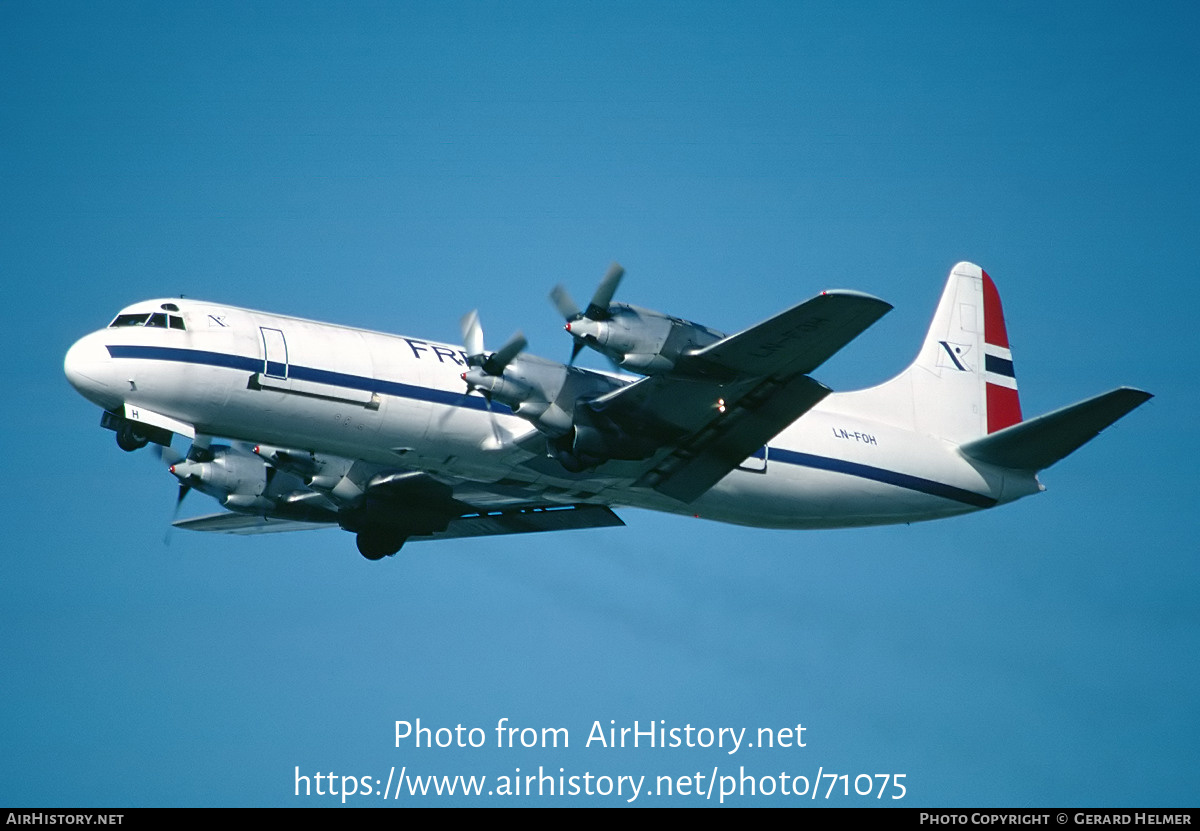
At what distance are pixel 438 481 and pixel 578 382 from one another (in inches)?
217

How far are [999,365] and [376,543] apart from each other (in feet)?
49.2

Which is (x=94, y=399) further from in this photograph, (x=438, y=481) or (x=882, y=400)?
(x=882, y=400)

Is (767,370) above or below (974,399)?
below

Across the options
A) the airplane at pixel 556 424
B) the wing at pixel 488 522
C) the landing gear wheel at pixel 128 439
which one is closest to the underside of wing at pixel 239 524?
the wing at pixel 488 522

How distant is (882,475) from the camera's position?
92.4ft

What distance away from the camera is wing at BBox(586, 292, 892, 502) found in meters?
22.8

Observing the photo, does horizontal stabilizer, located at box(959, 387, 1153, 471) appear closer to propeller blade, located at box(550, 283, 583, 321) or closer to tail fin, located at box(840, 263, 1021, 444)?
Answer: tail fin, located at box(840, 263, 1021, 444)

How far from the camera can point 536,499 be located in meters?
29.3

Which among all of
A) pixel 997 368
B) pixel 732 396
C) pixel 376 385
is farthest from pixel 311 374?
pixel 997 368

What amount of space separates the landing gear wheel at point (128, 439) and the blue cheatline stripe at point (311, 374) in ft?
4.38

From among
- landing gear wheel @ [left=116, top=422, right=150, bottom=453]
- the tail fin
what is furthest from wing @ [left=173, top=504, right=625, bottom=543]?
landing gear wheel @ [left=116, top=422, right=150, bottom=453]

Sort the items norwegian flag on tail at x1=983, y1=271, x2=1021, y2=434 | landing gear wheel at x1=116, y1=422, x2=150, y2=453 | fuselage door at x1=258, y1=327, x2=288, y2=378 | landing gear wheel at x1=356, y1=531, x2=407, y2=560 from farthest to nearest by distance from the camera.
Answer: norwegian flag on tail at x1=983, y1=271, x2=1021, y2=434, landing gear wheel at x1=356, y1=531, x2=407, y2=560, landing gear wheel at x1=116, y1=422, x2=150, y2=453, fuselage door at x1=258, y1=327, x2=288, y2=378

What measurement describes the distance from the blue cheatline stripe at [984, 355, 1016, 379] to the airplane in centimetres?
126
